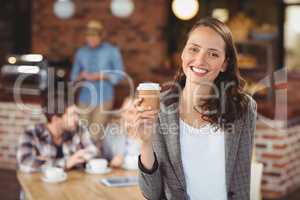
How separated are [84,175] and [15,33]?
611 cm

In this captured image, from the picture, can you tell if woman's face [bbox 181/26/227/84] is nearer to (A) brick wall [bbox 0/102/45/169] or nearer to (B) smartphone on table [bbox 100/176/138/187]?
(B) smartphone on table [bbox 100/176/138/187]

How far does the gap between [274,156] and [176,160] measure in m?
3.75

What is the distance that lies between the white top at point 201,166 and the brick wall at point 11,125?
4.62 meters

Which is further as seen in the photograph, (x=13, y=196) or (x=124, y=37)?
(x=124, y=37)

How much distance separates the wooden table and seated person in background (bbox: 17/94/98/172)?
0.12 meters

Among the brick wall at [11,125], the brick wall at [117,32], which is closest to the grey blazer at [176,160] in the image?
the brick wall at [11,125]

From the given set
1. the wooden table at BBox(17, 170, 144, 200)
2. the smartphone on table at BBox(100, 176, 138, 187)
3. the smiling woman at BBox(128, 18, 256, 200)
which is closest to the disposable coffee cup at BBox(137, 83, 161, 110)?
the smiling woman at BBox(128, 18, 256, 200)

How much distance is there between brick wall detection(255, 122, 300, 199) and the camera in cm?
541

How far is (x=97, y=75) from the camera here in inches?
235

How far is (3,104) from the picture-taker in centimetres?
653

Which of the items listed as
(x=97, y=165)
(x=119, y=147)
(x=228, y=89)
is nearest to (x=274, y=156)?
(x=119, y=147)

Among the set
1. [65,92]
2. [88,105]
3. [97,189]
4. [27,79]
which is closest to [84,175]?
[97,189]

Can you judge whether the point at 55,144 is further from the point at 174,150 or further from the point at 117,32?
the point at 117,32

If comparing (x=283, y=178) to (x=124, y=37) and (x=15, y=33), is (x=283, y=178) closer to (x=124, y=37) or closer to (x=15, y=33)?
(x=124, y=37)
